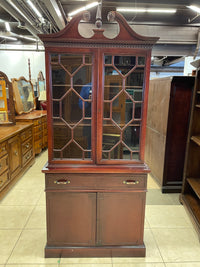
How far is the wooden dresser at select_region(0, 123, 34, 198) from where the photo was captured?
2850 millimetres

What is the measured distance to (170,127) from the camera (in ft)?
9.81

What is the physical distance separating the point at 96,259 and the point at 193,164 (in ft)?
5.74

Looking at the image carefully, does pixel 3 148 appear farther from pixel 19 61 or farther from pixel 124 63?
pixel 19 61

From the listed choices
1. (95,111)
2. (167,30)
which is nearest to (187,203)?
(95,111)

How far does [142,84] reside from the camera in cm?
172

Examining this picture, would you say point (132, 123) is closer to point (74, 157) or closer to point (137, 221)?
point (74, 157)

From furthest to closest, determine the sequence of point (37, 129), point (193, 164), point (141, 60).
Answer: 1. point (37, 129)
2. point (193, 164)
3. point (141, 60)

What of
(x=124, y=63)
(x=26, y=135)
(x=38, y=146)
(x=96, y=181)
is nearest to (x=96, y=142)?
(x=96, y=181)

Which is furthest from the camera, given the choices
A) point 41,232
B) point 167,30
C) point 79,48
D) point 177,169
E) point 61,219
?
point 167,30

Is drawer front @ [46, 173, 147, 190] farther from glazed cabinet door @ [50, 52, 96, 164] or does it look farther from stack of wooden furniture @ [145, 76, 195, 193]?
stack of wooden furniture @ [145, 76, 195, 193]

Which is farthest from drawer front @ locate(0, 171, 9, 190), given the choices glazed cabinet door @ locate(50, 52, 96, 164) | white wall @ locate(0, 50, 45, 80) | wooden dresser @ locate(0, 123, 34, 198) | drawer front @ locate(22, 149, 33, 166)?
white wall @ locate(0, 50, 45, 80)

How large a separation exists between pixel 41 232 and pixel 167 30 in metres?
4.70

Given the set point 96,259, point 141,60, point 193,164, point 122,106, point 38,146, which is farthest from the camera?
point 38,146

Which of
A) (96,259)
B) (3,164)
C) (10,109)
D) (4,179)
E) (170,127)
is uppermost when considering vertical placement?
(10,109)
